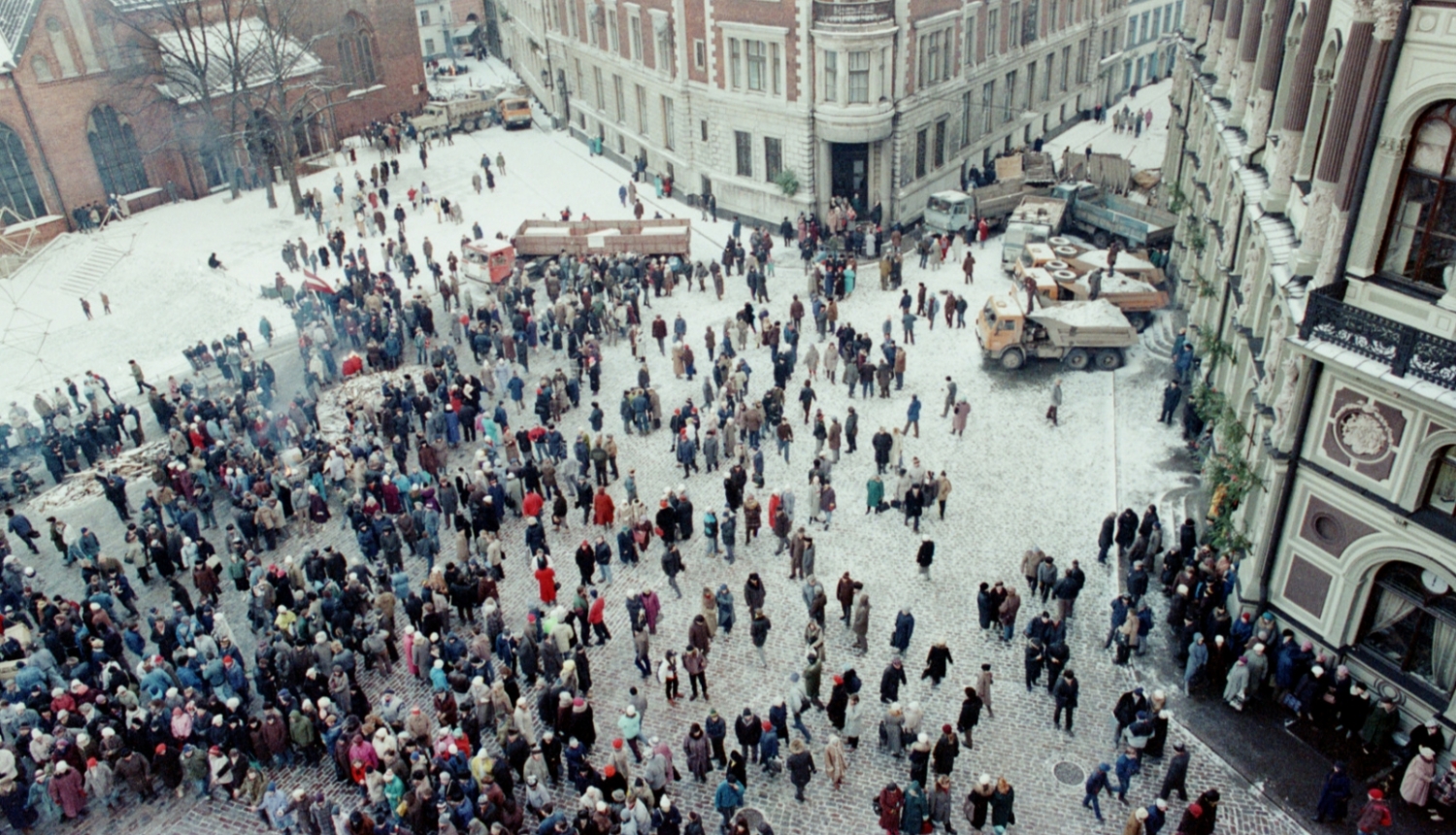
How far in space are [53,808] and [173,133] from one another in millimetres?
39017

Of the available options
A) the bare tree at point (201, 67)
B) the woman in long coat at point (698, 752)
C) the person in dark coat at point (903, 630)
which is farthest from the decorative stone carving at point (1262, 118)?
the bare tree at point (201, 67)

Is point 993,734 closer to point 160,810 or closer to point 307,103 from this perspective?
point 160,810

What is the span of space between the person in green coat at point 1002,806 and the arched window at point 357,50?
54.6 metres

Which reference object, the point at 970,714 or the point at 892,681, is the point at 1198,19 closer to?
the point at 892,681

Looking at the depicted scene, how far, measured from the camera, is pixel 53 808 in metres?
16.4

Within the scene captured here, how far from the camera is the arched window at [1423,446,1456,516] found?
48.1 feet

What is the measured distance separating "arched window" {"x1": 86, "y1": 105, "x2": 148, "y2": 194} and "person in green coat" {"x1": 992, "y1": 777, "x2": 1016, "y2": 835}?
1896 inches

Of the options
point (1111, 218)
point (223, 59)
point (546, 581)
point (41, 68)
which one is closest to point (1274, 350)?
point (546, 581)

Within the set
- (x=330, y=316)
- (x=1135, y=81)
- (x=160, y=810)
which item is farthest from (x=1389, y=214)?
(x=1135, y=81)

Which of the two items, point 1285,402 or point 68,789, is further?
point 1285,402

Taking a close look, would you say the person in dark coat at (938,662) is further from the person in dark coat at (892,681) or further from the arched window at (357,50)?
the arched window at (357,50)

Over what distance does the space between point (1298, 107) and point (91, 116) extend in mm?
47727

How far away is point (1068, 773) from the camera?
15.9 m

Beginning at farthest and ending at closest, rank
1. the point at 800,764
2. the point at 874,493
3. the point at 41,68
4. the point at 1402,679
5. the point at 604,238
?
the point at 41,68 → the point at 604,238 → the point at 874,493 → the point at 1402,679 → the point at 800,764
